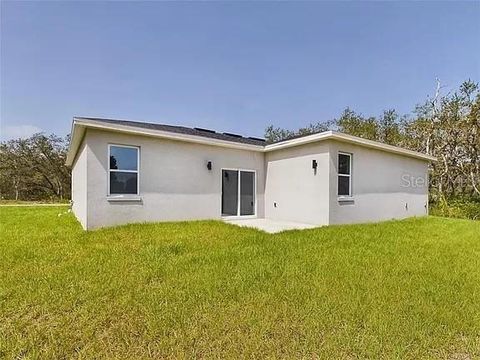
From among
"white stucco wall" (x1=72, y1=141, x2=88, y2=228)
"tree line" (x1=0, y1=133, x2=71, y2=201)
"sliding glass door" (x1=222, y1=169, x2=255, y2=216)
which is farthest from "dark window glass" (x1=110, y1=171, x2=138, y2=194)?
"tree line" (x1=0, y1=133, x2=71, y2=201)

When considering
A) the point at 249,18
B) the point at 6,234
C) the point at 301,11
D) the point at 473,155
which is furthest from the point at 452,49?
the point at 6,234

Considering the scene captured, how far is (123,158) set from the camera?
8680 millimetres

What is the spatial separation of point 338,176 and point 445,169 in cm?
1267

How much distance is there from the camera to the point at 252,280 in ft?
13.6

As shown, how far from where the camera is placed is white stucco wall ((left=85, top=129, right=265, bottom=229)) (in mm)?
8125

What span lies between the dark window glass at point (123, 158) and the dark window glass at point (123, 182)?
0.67 ft

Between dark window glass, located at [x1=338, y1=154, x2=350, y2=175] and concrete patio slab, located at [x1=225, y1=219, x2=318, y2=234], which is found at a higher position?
dark window glass, located at [x1=338, y1=154, x2=350, y2=175]

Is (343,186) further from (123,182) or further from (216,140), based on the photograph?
(123,182)

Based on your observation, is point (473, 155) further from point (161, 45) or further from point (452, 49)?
point (161, 45)

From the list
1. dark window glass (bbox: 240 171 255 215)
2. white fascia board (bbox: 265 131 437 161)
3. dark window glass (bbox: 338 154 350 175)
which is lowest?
dark window glass (bbox: 240 171 255 215)

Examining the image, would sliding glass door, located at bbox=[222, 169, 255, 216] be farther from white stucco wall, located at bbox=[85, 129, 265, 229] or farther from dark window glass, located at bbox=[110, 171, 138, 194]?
dark window glass, located at bbox=[110, 171, 138, 194]

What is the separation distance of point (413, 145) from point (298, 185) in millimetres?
13316

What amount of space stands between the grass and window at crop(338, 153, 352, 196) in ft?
12.6

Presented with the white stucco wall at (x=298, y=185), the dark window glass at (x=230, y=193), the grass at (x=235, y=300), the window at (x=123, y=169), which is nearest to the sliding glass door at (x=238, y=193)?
the dark window glass at (x=230, y=193)
